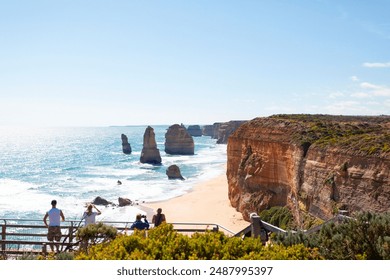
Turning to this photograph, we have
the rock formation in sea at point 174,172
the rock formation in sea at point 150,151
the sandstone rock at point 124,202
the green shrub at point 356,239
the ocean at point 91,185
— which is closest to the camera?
the green shrub at point 356,239

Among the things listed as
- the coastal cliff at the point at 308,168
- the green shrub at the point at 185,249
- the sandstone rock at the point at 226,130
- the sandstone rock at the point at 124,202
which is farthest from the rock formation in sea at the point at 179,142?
the green shrub at the point at 185,249

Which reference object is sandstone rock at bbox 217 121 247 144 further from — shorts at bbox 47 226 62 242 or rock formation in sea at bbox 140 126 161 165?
shorts at bbox 47 226 62 242

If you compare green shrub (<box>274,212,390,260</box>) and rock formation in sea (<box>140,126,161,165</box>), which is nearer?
green shrub (<box>274,212,390,260</box>)

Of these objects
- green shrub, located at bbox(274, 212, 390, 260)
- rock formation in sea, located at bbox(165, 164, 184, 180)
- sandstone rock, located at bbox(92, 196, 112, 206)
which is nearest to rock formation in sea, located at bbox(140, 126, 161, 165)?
rock formation in sea, located at bbox(165, 164, 184, 180)

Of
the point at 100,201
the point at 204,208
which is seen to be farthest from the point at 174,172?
the point at 204,208

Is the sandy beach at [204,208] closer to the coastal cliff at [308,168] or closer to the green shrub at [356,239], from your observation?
the coastal cliff at [308,168]

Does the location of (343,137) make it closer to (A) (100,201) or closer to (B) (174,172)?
(A) (100,201)
